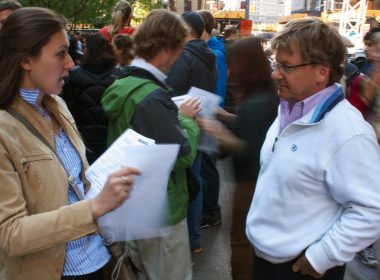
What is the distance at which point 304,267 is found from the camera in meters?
1.83

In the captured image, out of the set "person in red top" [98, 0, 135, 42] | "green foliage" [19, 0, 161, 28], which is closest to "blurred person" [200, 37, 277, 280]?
"person in red top" [98, 0, 135, 42]

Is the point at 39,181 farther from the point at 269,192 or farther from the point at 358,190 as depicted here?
the point at 358,190

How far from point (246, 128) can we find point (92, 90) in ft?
5.09

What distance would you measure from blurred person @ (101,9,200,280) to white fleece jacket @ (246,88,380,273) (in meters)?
0.70

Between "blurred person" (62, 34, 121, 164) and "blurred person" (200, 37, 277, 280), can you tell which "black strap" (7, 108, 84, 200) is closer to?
"blurred person" (200, 37, 277, 280)

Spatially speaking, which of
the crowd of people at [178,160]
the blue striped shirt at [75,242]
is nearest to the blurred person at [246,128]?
the crowd of people at [178,160]

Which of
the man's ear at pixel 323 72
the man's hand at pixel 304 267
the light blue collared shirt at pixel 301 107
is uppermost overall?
the man's ear at pixel 323 72

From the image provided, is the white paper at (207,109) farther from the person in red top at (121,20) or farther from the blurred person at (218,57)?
the person in red top at (121,20)

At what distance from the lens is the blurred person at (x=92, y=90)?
3.57 metres

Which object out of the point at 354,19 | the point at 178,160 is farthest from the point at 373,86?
the point at 354,19

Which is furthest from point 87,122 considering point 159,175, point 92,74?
point 159,175

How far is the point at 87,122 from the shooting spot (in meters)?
3.61

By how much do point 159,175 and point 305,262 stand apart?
754 millimetres

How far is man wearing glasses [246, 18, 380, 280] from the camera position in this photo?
1697 mm
